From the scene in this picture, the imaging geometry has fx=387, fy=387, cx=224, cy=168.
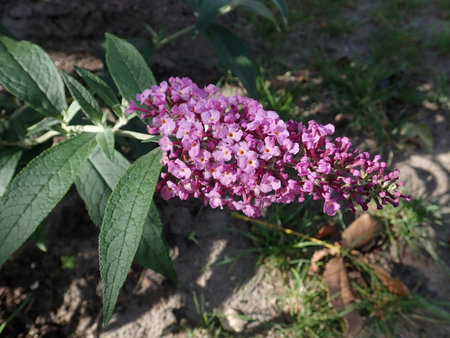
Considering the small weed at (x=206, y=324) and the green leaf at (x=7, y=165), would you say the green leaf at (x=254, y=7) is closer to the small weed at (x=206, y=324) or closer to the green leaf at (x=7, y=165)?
the green leaf at (x=7, y=165)

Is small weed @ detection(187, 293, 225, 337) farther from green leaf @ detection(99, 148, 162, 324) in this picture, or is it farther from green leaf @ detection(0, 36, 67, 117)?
green leaf @ detection(0, 36, 67, 117)

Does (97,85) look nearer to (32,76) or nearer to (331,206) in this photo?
(32,76)

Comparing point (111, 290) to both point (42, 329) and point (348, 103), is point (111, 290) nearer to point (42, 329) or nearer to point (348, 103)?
point (42, 329)

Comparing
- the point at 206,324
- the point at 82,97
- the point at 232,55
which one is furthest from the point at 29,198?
the point at 232,55

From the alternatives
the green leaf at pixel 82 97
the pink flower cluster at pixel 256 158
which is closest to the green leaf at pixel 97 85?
the green leaf at pixel 82 97

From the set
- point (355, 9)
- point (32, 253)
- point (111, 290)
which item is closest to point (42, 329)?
point (32, 253)
